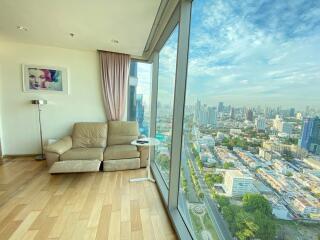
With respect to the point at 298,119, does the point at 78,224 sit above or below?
below

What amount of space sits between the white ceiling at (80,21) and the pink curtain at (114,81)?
40 cm

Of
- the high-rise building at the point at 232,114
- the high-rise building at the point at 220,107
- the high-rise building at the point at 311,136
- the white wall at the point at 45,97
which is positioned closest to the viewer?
the high-rise building at the point at 311,136

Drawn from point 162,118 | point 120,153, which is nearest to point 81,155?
point 120,153

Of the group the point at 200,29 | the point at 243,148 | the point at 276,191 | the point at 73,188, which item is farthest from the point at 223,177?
the point at 73,188

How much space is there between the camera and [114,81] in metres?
3.72

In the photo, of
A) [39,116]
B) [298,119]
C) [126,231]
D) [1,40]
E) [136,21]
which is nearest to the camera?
[298,119]

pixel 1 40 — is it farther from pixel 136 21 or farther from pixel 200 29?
pixel 200 29

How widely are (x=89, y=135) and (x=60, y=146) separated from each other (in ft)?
2.04

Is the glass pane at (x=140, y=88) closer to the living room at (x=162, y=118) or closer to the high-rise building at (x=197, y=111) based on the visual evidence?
the living room at (x=162, y=118)

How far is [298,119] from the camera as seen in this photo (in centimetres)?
65

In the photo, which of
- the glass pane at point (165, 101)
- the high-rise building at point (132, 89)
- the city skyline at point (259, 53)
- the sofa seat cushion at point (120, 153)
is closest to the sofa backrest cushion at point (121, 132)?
the sofa seat cushion at point (120, 153)

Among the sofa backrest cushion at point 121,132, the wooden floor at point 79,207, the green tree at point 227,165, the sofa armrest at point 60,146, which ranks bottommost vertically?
the wooden floor at point 79,207

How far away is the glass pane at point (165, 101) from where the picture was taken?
2320mm

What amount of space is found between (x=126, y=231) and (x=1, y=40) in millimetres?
4102
